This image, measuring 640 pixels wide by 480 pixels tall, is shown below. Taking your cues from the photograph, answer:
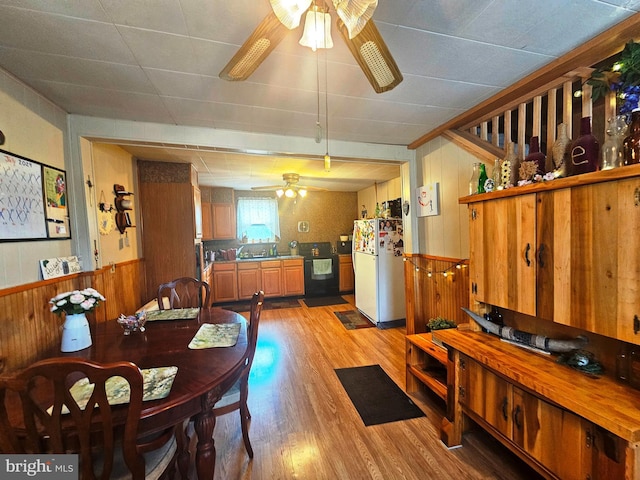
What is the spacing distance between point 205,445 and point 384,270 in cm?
307

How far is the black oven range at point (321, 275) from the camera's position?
5340 millimetres

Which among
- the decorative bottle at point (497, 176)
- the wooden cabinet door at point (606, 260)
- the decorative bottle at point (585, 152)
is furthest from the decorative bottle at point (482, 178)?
the wooden cabinet door at point (606, 260)

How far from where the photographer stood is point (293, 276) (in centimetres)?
528

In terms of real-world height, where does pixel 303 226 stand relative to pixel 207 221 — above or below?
below

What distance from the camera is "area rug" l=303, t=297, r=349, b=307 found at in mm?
4941

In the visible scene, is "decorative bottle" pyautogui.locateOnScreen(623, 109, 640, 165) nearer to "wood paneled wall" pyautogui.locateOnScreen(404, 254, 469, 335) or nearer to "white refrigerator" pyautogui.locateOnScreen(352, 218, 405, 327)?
"wood paneled wall" pyautogui.locateOnScreen(404, 254, 469, 335)

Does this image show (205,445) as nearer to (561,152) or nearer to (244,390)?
(244,390)

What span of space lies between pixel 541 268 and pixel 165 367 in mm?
1978

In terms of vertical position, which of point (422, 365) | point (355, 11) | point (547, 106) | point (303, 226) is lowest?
point (422, 365)

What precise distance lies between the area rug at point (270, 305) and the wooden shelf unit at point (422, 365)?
9.39 feet

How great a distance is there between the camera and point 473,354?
154cm

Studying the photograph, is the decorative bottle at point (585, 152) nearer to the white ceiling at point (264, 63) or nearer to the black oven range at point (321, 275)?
the white ceiling at point (264, 63)

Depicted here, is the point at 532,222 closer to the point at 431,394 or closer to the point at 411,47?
the point at 411,47

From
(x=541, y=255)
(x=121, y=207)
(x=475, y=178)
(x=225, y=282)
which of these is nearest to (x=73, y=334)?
(x=121, y=207)
